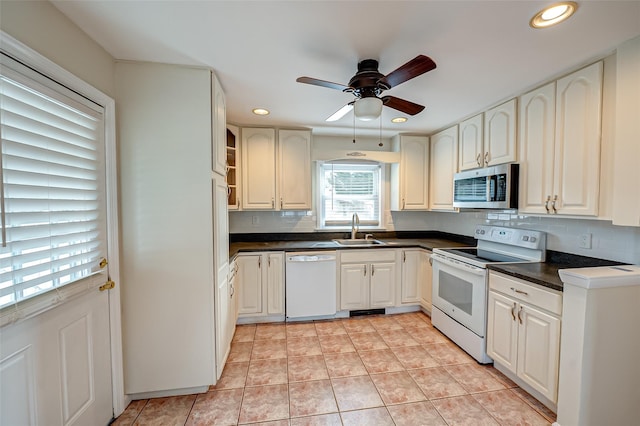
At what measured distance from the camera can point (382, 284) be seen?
321 cm

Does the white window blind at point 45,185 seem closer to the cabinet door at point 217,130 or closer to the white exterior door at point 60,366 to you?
the white exterior door at point 60,366

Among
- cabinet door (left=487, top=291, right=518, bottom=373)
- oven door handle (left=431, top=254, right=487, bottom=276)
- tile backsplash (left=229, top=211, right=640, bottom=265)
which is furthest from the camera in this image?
oven door handle (left=431, top=254, right=487, bottom=276)

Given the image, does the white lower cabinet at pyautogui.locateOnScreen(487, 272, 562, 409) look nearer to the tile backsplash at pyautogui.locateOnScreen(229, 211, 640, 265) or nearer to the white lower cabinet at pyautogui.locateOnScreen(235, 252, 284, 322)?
the tile backsplash at pyautogui.locateOnScreen(229, 211, 640, 265)

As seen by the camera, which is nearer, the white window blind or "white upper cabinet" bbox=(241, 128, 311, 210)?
the white window blind

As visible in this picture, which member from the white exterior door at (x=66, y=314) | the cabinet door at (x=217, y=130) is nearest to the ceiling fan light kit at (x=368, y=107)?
the cabinet door at (x=217, y=130)

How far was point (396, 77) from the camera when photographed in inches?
61.1

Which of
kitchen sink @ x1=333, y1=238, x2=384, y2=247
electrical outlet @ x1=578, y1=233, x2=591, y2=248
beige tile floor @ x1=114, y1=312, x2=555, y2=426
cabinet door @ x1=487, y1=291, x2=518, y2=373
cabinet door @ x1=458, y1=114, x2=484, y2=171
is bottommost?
beige tile floor @ x1=114, y1=312, x2=555, y2=426

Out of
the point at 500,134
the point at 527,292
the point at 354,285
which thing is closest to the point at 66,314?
the point at 354,285

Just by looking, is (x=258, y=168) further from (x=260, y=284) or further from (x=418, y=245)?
(x=418, y=245)

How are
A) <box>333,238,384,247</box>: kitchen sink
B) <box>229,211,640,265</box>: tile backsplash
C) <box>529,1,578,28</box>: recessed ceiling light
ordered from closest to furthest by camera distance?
<box>529,1,578,28</box>: recessed ceiling light < <box>229,211,640,265</box>: tile backsplash < <box>333,238,384,247</box>: kitchen sink

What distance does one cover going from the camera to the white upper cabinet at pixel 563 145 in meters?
1.71

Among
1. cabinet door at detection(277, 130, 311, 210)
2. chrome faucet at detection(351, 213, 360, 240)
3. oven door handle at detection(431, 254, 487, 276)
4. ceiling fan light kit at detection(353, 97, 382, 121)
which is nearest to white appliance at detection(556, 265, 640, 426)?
oven door handle at detection(431, 254, 487, 276)

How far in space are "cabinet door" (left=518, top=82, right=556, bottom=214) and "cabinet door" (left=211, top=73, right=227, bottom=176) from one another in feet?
8.16

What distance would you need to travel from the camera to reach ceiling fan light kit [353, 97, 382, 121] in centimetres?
173
